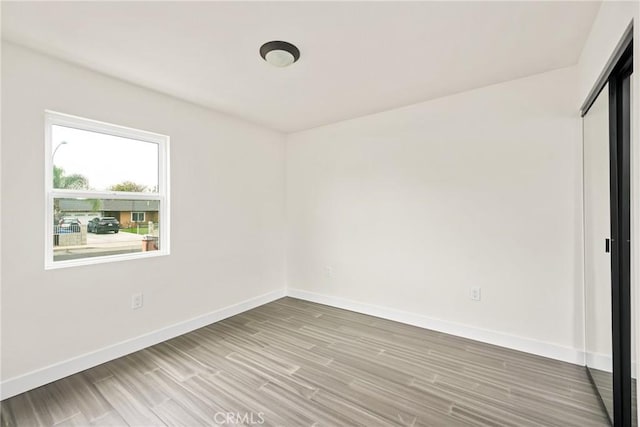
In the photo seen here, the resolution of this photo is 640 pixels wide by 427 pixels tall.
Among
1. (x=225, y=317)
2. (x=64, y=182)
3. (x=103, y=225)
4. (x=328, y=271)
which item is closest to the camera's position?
(x=64, y=182)

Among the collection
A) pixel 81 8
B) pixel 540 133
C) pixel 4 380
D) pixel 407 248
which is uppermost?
pixel 81 8

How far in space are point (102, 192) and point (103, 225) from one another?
287mm

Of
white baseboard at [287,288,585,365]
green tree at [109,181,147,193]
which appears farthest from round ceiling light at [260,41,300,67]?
white baseboard at [287,288,585,365]

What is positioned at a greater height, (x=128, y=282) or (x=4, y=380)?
(x=128, y=282)

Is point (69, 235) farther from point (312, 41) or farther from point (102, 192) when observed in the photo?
point (312, 41)

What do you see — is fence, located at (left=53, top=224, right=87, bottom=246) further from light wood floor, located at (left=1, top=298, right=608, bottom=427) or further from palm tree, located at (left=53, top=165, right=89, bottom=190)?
light wood floor, located at (left=1, top=298, right=608, bottom=427)

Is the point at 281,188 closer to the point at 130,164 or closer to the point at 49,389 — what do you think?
the point at 130,164

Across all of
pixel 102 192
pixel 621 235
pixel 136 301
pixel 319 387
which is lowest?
pixel 319 387

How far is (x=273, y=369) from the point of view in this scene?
234 centimetres

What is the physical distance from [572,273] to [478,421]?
1.50 meters

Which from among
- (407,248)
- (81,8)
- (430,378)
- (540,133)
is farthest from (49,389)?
(540,133)

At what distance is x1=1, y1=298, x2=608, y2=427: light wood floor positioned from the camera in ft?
5.90

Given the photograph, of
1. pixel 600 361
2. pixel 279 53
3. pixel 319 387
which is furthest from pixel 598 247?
pixel 279 53

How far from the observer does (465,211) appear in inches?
113
